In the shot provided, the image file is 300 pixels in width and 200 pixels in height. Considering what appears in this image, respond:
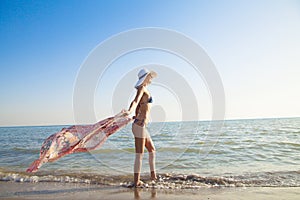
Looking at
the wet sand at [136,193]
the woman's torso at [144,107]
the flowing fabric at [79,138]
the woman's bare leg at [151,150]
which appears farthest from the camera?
the woman's bare leg at [151,150]

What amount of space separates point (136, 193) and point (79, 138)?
158 cm

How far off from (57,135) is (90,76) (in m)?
2.09

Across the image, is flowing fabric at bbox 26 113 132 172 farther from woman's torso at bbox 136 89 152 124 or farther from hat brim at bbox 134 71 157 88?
hat brim at bbox 134 71 157 88

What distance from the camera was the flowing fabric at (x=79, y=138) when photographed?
421cm

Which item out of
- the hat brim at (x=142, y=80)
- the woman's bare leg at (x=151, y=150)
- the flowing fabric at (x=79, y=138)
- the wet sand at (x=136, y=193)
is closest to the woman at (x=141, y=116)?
the hat brim at (x=142, y=80)

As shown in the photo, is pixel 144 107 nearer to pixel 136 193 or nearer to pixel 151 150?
pixel 151 150

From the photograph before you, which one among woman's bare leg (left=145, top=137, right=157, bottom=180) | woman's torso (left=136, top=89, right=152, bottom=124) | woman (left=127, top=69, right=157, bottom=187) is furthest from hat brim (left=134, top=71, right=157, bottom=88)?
woman's bare leg (left=145, top=137, right=157, bottom=180)

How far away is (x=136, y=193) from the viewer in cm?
415

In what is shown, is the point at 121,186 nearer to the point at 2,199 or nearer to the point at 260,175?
the point at 2,199

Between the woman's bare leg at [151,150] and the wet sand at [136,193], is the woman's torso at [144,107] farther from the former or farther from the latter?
the wet sand at [136,193]

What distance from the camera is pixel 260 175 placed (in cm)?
559

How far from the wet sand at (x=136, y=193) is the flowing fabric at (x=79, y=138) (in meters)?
0.79

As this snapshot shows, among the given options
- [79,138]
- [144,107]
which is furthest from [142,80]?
[79,138]

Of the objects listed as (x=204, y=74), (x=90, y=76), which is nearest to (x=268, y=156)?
(x=204, y=74)
